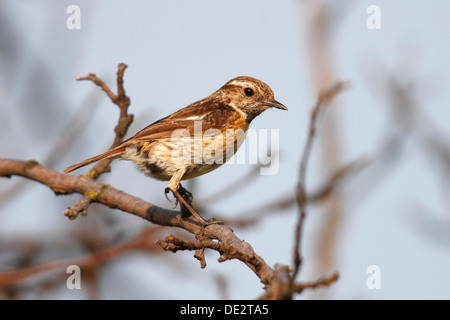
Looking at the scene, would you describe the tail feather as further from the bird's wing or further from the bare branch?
the bare branch

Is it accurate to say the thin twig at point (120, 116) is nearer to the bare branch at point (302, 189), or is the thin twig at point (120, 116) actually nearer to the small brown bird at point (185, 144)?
the small brown bird at point (185, 144)

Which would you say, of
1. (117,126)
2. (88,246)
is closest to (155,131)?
(117,126)

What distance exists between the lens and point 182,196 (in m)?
5.60

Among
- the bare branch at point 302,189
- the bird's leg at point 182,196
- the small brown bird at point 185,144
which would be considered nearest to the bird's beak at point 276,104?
the small brown bird at point 185,144

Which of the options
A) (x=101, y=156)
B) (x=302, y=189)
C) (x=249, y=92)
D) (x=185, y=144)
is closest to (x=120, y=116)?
(x=101, y=156)

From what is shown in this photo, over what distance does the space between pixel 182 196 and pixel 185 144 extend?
479 millimetres

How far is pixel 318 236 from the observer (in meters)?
7.23

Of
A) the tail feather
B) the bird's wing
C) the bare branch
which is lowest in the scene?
the bare branch

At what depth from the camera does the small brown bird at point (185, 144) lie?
18.0 feet

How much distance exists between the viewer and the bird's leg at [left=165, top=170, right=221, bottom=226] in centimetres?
478

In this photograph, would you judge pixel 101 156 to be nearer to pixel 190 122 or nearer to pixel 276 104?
pixel 190 122

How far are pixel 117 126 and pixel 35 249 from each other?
137 cm

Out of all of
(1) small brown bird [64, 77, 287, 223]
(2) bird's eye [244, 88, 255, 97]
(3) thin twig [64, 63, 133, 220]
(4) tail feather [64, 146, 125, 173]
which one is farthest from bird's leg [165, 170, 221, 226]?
(2) bird's eye [244, 88, 255, 97]
